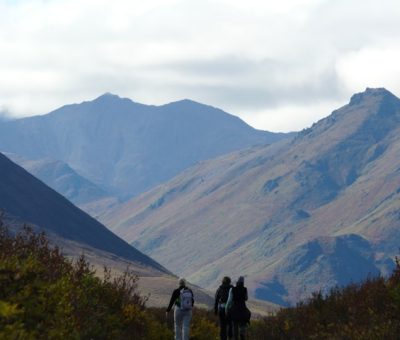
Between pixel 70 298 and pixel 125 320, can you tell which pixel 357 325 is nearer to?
pixel 125 320

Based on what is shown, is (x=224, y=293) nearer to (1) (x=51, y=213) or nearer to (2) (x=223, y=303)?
(2) (x=223, y=303)

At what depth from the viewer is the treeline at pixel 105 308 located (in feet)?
39.8

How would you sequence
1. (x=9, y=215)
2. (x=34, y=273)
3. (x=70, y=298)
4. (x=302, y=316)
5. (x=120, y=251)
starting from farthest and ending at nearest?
(x=120, y=251)
(x=9, y=215)
(x=302, y=316)
(x=70, y=298)
(x=34, y=273)

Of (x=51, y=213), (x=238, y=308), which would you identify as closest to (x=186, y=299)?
(x=238, y=308)

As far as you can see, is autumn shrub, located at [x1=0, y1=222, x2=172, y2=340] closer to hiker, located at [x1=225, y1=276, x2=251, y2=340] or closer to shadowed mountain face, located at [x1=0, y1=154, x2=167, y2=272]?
hiker, located at [x1=225, y1=276, x2=251, y2=340]

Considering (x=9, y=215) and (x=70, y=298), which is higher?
(x=9, y=215)

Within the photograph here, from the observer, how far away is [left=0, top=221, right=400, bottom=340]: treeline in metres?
12.1

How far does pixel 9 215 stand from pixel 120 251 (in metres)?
24.8

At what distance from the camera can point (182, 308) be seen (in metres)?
19.4

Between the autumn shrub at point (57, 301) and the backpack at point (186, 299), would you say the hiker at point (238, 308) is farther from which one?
the autumn shrub at point (57, 301)

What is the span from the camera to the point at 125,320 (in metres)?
18.8

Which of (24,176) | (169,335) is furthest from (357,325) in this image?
(24,176)

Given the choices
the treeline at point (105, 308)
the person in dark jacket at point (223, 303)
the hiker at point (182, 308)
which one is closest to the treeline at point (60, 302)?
the treeline at point (105, 308)

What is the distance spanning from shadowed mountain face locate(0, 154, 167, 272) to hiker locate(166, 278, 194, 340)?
14118 centimetres
